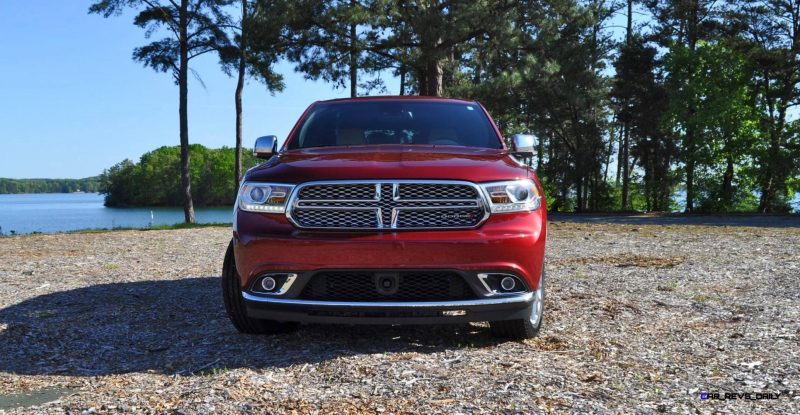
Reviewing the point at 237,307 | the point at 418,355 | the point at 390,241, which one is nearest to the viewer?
the point at 390,241

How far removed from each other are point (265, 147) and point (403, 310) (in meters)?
1.93

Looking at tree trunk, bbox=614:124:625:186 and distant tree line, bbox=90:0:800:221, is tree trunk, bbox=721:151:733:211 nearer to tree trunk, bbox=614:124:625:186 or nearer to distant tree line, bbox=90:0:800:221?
distant tree line, bbox=90:0:800:221

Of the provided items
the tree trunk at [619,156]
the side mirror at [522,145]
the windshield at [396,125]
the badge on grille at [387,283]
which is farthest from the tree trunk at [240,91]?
the tree trunk at [619,156]

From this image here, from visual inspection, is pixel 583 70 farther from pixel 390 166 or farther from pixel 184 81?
pixel 390 166

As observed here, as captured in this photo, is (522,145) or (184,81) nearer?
(522,145)

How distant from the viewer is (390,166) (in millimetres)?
3898

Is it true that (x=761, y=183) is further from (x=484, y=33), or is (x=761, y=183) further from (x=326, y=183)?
(x=326, y=183)

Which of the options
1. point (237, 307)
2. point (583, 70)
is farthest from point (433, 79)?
point (237, 307)

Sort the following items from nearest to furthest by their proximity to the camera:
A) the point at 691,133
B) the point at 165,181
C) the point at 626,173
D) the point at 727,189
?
the point at 691,133 → the point at 727,189 → the point at 626,173 → the point at 165,181

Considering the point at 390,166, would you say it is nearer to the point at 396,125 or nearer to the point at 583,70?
the point at 396,125

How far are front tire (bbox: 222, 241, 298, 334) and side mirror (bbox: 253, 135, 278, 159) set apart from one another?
0.89 meters

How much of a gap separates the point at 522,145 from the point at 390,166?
57.5 inches

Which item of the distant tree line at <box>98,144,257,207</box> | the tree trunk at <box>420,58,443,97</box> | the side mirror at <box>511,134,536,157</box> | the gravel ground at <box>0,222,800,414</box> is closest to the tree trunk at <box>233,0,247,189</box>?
the tree trunk at <box>420,58,443,97</box>

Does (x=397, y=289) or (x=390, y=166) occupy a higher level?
(x=390, y=166)
